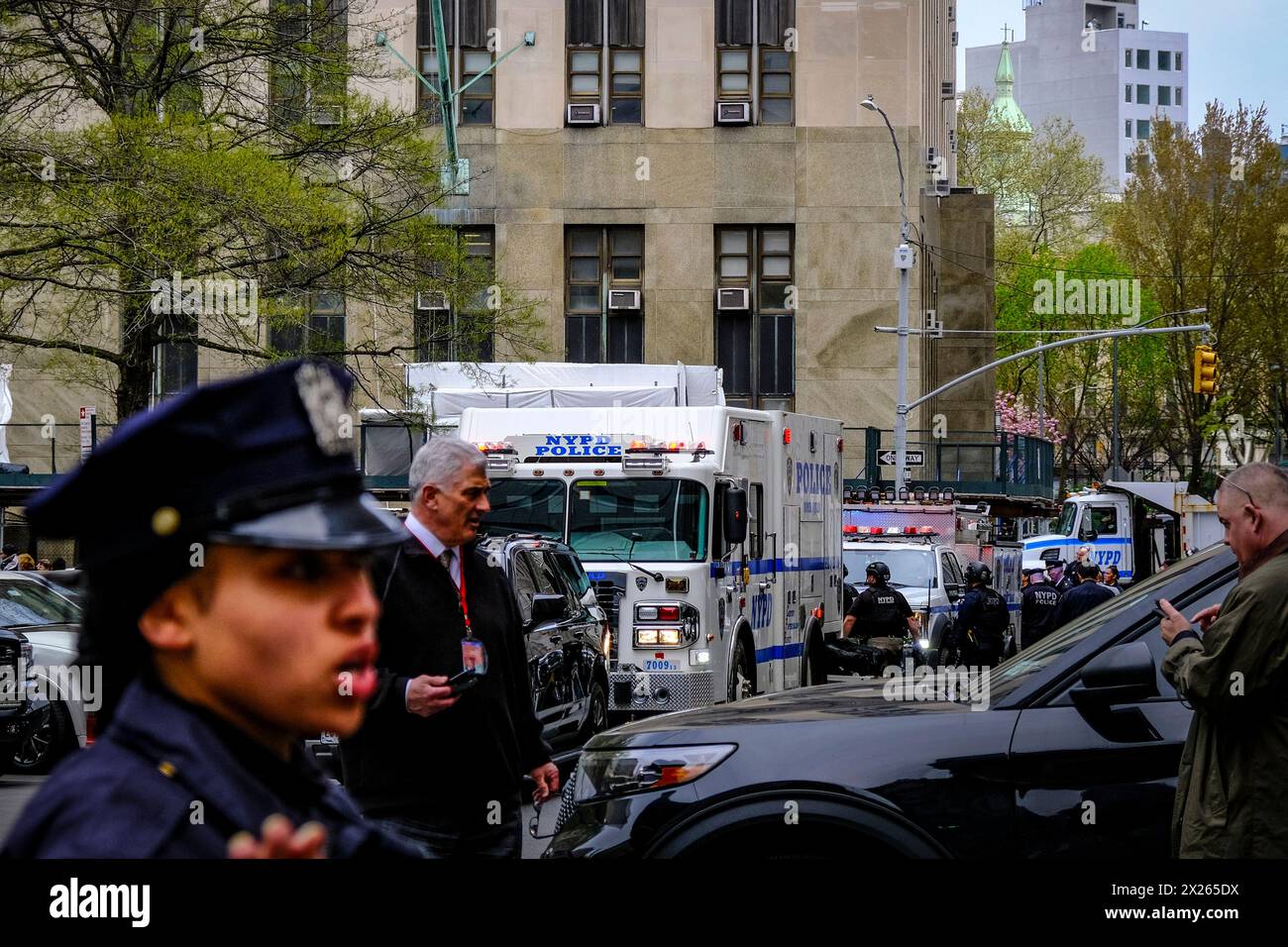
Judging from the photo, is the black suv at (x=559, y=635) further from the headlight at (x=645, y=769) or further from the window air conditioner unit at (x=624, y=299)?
the window air conditioner unit at (x=624, y=299)

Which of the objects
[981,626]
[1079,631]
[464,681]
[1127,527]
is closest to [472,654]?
[464,681]

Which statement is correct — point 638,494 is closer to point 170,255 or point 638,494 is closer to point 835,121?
point 170,255

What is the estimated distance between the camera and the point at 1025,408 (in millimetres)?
80375

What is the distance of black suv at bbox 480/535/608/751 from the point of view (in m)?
12.2

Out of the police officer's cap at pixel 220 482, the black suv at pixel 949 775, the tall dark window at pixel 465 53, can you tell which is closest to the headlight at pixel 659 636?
the black suv at pixel 949 775

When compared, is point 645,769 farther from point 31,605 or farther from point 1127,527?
point 1127,527

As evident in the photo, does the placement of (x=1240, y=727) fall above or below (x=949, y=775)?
above

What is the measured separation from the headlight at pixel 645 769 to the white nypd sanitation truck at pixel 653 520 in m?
9.57

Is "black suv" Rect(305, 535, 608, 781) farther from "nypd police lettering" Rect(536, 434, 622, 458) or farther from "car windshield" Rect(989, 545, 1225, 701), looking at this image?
"car windshield" Rect(989, 545, 1225, 701)

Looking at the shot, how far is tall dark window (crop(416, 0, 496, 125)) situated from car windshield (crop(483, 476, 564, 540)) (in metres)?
25.1

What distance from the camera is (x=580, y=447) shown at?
15.8 m

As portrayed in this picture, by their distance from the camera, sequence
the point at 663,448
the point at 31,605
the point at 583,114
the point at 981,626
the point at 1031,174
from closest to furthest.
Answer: the point at 31,605 → the point at 663,448 → the point at 981,626 → the point at 583,114 → the point at 1031,174

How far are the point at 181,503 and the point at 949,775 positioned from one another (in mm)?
3816

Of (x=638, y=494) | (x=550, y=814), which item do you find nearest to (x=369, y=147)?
(x=638, y=494)
